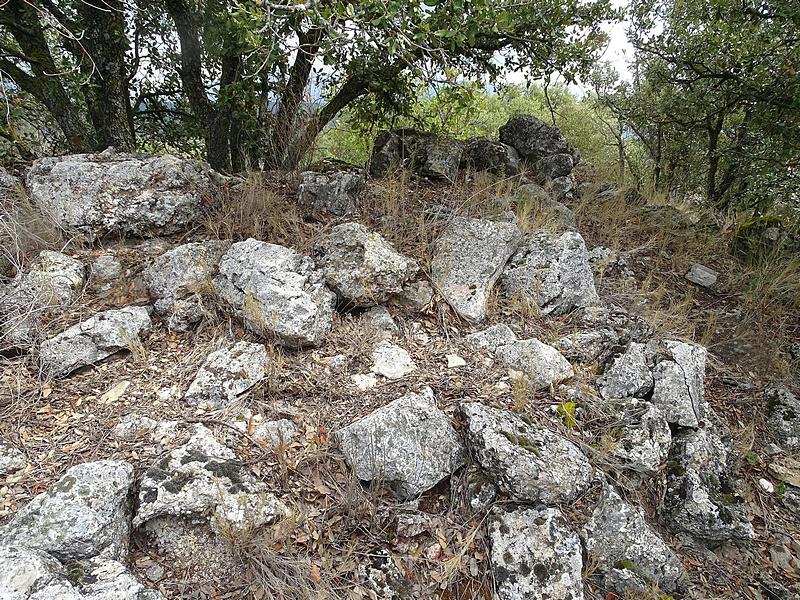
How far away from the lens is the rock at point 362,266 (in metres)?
3.57

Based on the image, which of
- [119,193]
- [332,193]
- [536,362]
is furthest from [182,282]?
[536,362]

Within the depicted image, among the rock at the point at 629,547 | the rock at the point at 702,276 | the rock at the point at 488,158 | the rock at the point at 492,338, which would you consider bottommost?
the rock at the point at 629,547

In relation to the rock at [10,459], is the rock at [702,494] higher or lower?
lower

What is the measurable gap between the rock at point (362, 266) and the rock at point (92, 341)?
1371mm

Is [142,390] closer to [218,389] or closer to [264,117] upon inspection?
[218,389]

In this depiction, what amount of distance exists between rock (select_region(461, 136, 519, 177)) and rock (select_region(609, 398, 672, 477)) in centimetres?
311

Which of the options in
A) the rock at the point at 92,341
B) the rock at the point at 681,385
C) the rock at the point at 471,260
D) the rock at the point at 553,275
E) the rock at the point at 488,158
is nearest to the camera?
the rock at the point at 92,341

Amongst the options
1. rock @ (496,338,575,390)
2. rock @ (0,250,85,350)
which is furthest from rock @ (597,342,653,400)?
rock @ (0,250,85,350)

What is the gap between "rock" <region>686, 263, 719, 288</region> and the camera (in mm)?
4688

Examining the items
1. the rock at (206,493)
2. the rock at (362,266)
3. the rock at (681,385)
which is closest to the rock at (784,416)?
the rock at (681,385)

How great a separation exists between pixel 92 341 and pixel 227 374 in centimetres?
94

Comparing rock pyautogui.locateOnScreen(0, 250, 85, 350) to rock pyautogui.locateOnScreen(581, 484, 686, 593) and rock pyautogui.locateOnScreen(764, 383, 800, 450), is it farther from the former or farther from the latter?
rock pyautogui.locateOnScreen(764, 383, 800, 450)

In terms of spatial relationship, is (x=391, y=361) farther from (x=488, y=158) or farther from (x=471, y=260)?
(x=488, y=158)

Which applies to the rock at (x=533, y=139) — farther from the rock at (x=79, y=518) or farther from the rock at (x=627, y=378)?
the rock at (x=79, y=518)
